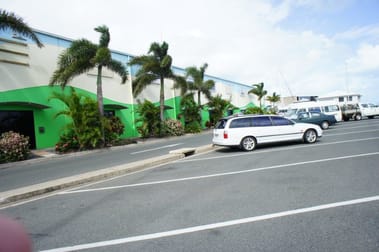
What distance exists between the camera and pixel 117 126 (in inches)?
756

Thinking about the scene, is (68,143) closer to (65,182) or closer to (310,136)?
(65,182)

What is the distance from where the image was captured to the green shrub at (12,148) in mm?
13812

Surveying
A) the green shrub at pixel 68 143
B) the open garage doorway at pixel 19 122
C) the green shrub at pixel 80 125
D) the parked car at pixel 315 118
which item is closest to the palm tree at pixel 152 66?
the green shrub at pixel 80 125

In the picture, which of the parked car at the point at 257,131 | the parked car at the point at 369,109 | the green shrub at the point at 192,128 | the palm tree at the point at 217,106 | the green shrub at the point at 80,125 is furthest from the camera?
the palm tree at the point at 217,106

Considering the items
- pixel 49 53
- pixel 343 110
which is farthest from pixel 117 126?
pixel 343 110

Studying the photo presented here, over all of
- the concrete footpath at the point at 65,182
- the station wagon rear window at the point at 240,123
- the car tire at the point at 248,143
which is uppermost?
the station wagon rear window at the point at 240,123

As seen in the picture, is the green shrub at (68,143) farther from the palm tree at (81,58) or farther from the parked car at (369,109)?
the parked car at (369,109)

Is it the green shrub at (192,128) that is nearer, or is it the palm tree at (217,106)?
the green shrub at (192,128)

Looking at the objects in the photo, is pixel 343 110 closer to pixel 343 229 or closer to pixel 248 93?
pixel 248 93

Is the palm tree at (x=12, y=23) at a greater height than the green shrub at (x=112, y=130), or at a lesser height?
greater

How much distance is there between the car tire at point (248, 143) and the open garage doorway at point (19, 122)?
1472 centimetres

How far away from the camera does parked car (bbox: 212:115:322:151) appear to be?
1182cm

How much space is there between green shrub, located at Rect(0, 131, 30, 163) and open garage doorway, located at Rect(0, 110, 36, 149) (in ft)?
7.86

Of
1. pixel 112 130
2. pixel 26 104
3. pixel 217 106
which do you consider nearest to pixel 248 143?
pixel 112 130
